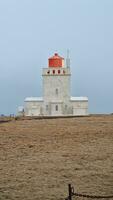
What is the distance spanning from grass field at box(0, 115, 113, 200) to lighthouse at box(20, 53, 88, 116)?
29.0 metres

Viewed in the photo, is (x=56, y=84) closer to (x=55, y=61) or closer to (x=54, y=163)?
(x=55, y=61)

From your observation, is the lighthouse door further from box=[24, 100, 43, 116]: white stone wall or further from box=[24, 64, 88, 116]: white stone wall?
box=[24, 100, 43, 116]: white stone wall

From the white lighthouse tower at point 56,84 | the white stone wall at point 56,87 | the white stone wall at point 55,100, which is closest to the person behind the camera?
the white stone wall at point 55,100

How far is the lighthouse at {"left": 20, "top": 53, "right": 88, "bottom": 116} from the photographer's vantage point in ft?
187

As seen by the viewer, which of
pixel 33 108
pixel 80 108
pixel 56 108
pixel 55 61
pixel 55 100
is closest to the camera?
pixel 80 108

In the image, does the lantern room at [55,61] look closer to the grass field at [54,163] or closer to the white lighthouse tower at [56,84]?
the white lighthouse tower at [56,84]

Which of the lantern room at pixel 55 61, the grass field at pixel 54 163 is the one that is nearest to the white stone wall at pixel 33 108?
the lantern room at pixel 55 61

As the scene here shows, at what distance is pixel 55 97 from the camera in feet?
191

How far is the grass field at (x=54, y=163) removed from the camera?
14.0m

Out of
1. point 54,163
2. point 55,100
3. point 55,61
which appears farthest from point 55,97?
point 54,163

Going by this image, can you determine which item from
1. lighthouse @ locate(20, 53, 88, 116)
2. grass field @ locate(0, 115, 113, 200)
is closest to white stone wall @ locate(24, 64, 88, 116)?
lighthouse @ locate(20, 53, 88, 116)

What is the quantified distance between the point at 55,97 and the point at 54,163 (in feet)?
133

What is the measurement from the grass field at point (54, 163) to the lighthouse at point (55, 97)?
2899cm

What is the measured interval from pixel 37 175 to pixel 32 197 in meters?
2.60
